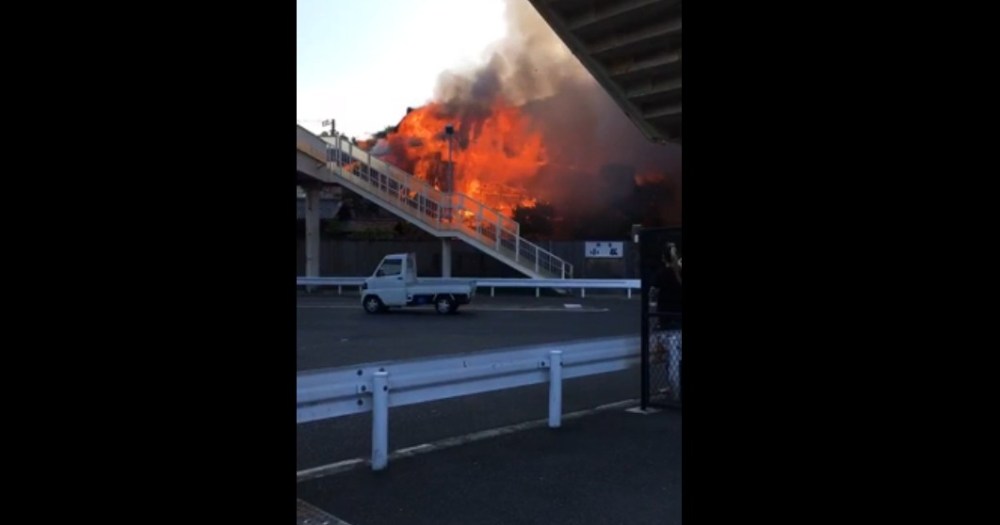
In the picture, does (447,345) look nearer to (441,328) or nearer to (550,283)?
(441,328)

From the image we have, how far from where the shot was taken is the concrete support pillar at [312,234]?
25.9m

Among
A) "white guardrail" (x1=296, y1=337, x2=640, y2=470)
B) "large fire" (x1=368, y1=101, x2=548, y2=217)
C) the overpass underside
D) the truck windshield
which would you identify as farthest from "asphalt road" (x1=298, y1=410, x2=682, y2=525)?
"large fire" (x1=368, y1=101, x2=548, y2=217)

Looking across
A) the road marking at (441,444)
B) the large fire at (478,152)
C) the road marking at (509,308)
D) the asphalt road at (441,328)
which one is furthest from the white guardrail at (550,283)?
the road marking at (441,444)

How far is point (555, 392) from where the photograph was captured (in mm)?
6246

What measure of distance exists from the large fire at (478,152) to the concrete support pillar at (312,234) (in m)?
9.93

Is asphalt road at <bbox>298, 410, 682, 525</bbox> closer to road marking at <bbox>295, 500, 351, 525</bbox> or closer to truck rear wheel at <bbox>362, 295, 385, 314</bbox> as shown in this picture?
road marking at <bbox>295, 500, 351, 525</bbox>

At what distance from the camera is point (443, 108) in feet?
128

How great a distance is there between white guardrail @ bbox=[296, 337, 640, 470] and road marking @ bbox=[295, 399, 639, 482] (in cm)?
20

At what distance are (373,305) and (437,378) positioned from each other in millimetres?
13165

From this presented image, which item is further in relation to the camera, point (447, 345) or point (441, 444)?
point (447, 345)

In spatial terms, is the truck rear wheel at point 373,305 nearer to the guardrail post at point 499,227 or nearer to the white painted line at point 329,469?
the guardrail post at point 499,227

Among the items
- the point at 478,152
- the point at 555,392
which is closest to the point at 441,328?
the point at 555,392
